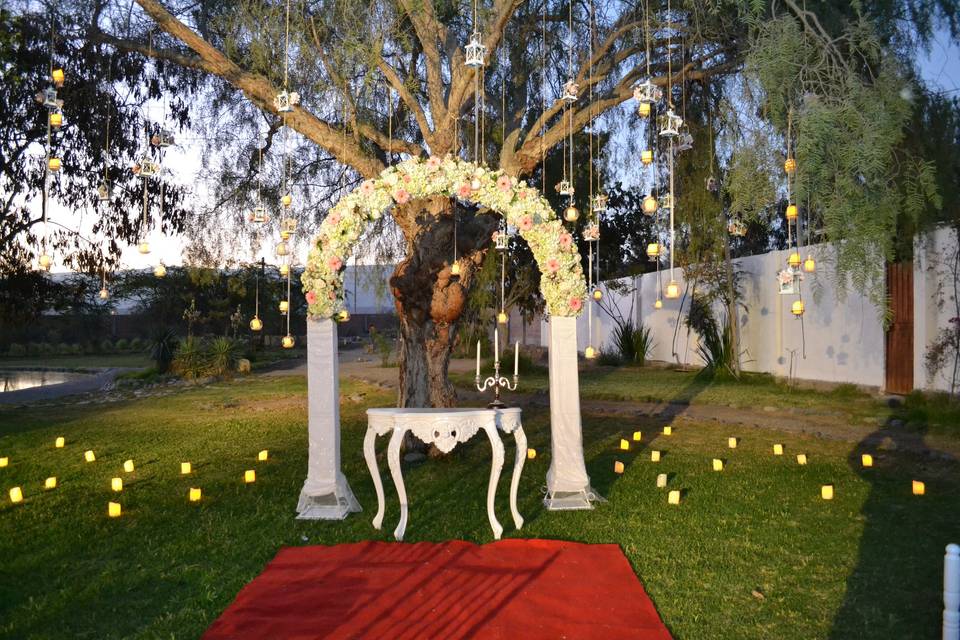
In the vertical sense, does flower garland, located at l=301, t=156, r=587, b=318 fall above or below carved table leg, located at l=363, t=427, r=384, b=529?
above

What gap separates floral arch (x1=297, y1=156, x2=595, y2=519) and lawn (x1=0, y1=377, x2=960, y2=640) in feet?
1.08

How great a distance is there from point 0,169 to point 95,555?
6156 millimetres

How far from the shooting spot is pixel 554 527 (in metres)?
5.69

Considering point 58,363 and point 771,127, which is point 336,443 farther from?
point 58,363

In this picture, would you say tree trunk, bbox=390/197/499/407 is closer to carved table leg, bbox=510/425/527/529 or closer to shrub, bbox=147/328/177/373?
carved table leg, bbox=510/425/527/529

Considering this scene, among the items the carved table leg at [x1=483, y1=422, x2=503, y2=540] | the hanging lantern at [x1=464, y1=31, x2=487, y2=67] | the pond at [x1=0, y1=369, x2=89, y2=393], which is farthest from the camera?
the pond at [x1=0, y1=369, x2=89, y2=393]

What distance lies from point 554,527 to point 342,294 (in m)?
2.52

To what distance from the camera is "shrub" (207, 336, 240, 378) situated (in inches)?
755

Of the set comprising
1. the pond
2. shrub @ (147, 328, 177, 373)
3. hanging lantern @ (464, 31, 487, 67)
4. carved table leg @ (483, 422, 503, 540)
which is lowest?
the pond

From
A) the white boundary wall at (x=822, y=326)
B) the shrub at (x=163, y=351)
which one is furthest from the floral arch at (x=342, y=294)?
the shrub at (x=163, y=351)

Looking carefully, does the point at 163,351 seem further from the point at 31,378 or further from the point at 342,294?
the point at 342,294

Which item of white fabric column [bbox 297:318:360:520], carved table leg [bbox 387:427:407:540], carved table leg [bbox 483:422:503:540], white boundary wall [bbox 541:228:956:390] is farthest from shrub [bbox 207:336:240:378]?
carved table leg [bbox 483:422:503:540]

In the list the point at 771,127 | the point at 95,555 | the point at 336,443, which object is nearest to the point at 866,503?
the point at 771,127

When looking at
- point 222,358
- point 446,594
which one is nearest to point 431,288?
point 446,594
